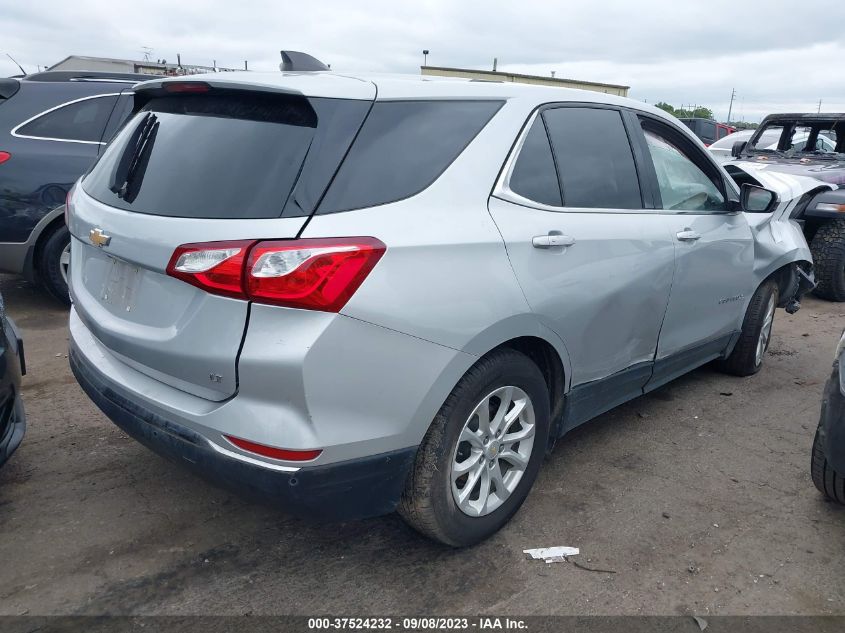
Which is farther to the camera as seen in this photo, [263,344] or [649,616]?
[649,616]

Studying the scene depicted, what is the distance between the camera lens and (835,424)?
270 centimetres

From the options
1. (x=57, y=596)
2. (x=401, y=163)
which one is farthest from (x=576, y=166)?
(x=57, y=596)

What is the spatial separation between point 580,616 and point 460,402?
2.74ft

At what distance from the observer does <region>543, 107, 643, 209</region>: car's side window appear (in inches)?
118

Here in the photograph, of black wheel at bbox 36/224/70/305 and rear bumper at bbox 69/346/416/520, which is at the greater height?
rear bumper at bbox 69/346/416/520

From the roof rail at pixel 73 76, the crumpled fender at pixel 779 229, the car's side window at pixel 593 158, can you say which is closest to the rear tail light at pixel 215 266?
the car's side window at pixel 593 158

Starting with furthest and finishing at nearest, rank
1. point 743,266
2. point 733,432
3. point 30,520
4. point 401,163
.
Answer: point 743,266, point 733,432, point 30,520, point 401,163

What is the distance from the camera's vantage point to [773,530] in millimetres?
3021

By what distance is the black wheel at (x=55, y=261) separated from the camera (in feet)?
18.4

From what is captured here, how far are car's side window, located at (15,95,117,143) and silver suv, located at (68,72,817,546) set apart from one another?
312cm

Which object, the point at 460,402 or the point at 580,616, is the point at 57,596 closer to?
the point at 460,402

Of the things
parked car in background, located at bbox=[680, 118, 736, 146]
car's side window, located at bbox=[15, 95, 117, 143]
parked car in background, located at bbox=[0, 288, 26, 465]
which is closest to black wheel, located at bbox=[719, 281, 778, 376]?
parked car in background, located at bbox=[0, 288, 26, 465]

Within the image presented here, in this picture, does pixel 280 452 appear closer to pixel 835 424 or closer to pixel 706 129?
pixel 835 424

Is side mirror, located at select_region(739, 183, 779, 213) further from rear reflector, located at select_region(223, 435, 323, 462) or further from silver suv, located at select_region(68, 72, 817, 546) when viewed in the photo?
rear reflector, located at select_region(223, 435, 323, 462)
